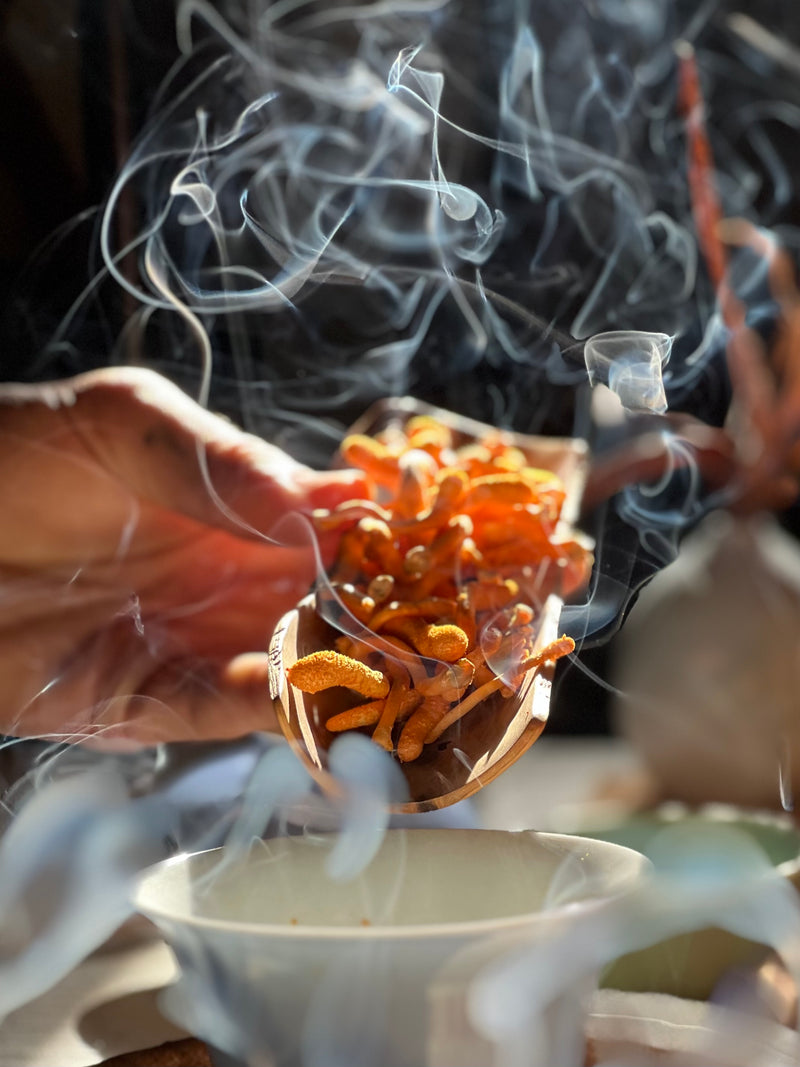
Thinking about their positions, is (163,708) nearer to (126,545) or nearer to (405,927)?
(126,545)

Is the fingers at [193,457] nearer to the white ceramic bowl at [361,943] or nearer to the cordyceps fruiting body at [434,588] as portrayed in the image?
the cordyceps fruiting body at [434,588]

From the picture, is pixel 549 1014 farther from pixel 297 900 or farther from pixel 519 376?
pixel 519 376

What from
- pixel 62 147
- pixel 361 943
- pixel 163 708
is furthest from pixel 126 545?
pixel 361 943

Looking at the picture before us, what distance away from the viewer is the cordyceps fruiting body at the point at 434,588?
1.41 ft

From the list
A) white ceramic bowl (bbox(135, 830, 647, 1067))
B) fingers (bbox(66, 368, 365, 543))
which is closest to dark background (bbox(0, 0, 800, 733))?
fingers (bbox(66, 368, 365, 543))

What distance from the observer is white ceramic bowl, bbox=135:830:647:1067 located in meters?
0.30

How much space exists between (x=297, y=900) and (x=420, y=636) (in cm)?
12

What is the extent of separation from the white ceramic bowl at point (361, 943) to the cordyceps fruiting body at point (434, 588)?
0.21ft

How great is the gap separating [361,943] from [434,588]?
0.71ft

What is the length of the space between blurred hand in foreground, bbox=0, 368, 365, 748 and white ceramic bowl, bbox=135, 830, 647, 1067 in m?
0.18

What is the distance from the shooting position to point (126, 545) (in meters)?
0.64

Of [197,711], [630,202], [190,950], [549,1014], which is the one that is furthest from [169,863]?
[630,202]

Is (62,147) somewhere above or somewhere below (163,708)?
above

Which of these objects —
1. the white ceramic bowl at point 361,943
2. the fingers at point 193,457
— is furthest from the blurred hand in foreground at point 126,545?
the white ceramic bowl at point 361,943
